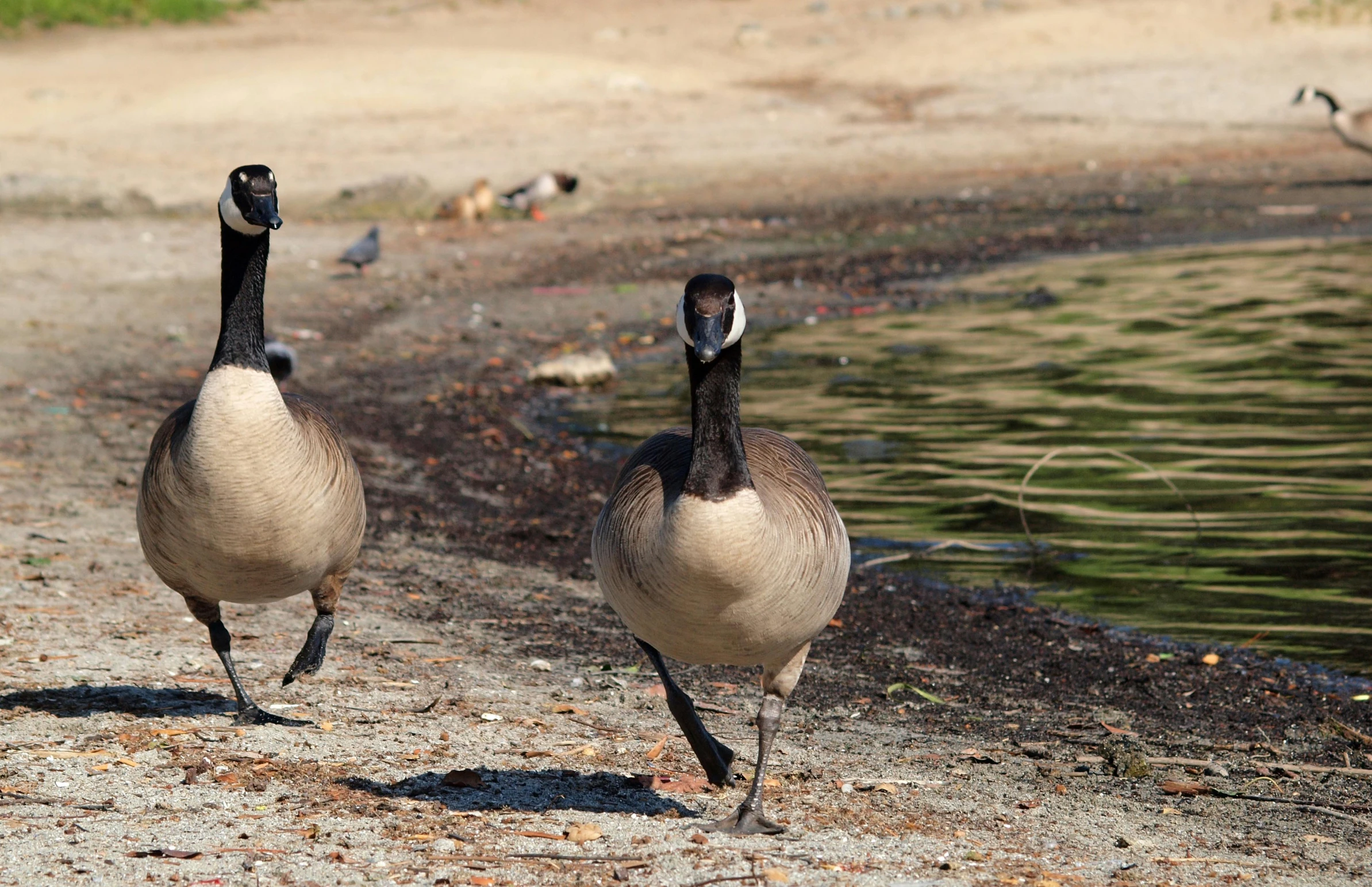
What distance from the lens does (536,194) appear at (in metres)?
20.8

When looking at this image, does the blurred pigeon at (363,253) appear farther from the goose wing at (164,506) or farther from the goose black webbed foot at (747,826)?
the goose black webbed foot at (747,826)

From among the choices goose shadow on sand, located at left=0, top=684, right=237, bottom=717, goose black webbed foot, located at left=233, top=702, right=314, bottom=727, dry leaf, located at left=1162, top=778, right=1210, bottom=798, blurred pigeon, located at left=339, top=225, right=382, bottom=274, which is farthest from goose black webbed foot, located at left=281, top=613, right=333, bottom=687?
blurred pigeon, located at left=339, top=225, right=382, bottom=274

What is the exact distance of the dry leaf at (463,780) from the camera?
4.95 meters

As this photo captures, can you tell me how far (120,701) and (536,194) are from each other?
1593cm

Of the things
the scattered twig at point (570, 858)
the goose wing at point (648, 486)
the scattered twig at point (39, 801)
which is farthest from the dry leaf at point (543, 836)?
the scattered twig at point (39, 801)

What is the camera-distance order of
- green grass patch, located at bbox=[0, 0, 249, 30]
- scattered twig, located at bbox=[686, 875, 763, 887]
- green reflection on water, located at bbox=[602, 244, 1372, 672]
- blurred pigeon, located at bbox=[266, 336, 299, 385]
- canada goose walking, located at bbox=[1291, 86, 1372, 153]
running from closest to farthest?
1. scattered twig, located at bbox=[686, 875, 763, 887]
2. blurred pigeon, located at bbox=[266, 336, 299, 385]
3. green reflection on water, located at bbox=[602, 244, 1372, 672]
4. canada goose walking, located at bbox=[1291, 86, 1372, 153]
5. green grass patch, located at bbox=[0, 0, 249, 30]

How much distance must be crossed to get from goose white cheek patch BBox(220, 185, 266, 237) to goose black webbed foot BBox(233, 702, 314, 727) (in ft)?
6.13

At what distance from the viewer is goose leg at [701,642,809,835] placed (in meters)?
4.56

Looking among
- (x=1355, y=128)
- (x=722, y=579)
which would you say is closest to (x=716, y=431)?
(x=722, y=579)

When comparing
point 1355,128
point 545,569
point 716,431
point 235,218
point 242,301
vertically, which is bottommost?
point 545,569

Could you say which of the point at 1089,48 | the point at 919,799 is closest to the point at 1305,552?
the point at 919,799

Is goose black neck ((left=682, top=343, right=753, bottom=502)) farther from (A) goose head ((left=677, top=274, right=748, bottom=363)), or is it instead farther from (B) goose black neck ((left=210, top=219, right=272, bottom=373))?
(B) goose black neck ((left=210, top=219, right=272, bottom=373))

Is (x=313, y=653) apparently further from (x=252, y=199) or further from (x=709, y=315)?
(x=709, y=315)

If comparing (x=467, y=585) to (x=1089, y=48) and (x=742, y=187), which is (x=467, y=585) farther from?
(x=1089, y=48)
